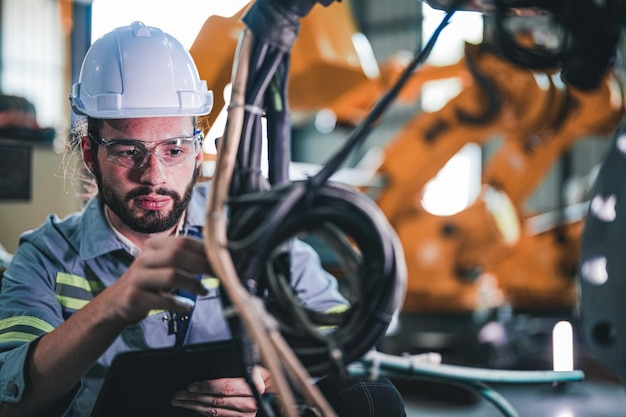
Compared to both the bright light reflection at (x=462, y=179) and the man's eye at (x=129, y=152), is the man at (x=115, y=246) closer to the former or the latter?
the man's eye at (x=129, y=152)

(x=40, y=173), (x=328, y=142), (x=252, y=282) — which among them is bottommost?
(x=252, y=282)

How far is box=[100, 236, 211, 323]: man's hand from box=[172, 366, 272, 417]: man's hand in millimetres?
224

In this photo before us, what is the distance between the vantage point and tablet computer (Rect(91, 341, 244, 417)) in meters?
1.01

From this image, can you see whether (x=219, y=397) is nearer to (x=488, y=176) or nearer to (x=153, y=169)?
(x=153, y=169)

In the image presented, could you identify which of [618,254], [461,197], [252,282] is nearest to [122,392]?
[252,282]

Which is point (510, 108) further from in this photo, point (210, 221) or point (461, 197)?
point (461, 197)

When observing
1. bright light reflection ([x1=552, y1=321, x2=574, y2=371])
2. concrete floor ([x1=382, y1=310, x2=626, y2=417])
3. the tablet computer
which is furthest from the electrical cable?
concrete floor ([x1=382, y1=310, x2=626, y2=417])

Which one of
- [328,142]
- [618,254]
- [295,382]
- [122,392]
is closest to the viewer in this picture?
[295,382]

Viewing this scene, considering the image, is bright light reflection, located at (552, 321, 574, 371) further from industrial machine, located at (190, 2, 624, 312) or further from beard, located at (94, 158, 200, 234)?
beard, located at (94, 158, 200, 234)

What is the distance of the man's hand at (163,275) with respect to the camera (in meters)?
0.83

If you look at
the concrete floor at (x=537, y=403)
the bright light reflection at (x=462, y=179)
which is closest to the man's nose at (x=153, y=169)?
the concrete floor at (x=537, y=403)

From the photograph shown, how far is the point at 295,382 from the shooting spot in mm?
772

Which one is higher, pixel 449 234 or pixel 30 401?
pixel 449 234

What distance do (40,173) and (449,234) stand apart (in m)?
2.94
